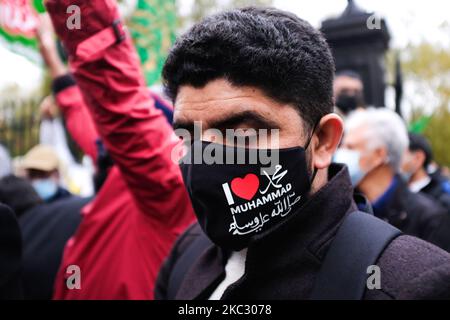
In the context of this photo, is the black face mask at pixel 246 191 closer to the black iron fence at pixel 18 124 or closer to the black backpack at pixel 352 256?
the black backpack at pixel 352 256

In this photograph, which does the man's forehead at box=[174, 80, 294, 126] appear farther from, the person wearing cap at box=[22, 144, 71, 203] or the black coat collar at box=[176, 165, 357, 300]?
the person wearing cap at box=[22, 144, 71, 203]

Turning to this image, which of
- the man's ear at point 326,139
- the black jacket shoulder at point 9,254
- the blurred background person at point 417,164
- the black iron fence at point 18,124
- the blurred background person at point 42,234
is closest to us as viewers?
the man's ear at point 326,139

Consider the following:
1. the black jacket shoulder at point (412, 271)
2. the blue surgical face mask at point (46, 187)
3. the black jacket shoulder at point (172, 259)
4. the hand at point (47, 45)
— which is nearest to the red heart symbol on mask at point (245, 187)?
the black jacket shoulder at point (412, 271)

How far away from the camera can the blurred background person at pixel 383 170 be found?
3.55m

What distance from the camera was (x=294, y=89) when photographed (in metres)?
1.60

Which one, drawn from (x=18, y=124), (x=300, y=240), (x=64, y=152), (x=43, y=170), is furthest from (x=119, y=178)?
(x=18, y=124)

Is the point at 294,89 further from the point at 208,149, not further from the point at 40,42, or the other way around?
the point at 40,42

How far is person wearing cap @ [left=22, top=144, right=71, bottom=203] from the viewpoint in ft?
16.5

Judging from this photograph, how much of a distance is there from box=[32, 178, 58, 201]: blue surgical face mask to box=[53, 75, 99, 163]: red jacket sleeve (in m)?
1.58

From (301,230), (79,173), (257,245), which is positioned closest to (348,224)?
(301,230)

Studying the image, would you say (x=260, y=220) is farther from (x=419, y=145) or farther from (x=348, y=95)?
(x=419, y=145)

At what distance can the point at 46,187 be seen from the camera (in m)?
5.01

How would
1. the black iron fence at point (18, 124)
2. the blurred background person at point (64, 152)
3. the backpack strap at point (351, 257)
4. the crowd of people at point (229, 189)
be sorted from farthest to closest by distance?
the black iron fence at point (18, 124), the blurred background person at point (64, 152), the crowd of people at point (229, 189), the backpack strap at point (351, 257)
